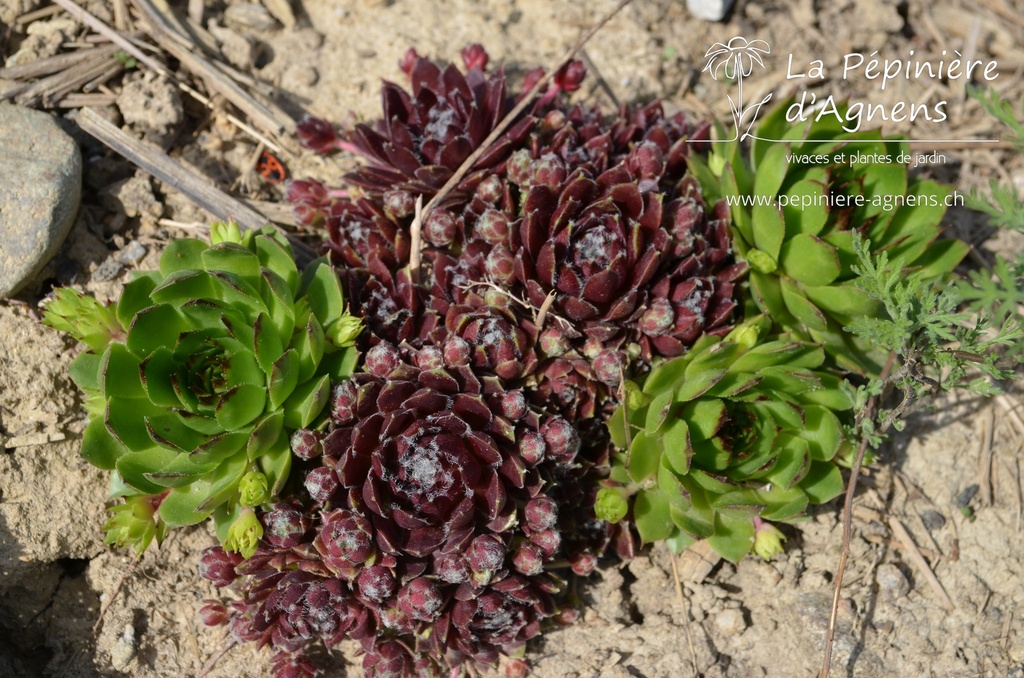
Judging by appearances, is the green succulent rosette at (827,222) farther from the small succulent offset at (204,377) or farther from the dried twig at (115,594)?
the dried twig at (115,594)

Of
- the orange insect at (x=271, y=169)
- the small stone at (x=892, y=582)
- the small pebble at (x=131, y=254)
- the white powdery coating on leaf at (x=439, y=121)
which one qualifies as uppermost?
the white powdery coating on leaf at (x=439, y=121)

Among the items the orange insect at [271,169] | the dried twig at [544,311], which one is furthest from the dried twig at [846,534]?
the orange insect at [271,169]

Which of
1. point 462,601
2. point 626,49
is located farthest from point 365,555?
point 626,49

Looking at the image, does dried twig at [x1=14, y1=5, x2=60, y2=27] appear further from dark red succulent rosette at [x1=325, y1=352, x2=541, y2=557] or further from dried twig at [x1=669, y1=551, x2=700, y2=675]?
dried twig at [x1=669, y1=551, x2=700, y2=675]

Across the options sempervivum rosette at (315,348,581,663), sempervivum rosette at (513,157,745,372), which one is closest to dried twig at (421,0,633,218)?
sempervivum rosette at (513,157,745,372)

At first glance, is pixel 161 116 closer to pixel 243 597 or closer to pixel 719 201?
pixel 243 597
